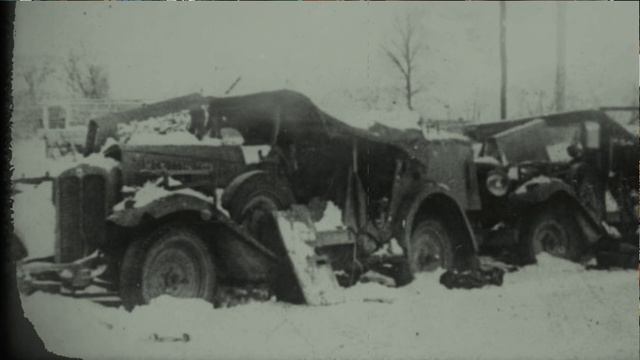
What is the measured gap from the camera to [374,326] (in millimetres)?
4812

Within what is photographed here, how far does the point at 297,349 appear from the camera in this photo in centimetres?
469

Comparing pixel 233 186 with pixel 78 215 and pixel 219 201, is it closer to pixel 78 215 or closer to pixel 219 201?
pixel 219 201

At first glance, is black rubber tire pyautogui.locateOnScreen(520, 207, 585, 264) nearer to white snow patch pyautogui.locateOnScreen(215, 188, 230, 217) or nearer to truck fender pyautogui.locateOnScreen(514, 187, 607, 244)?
truck fender pyautogui.locateOnScreen(514, 187, 607, 244)

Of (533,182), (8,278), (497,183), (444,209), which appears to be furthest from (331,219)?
(8,278)

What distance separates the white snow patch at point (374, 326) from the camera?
177 inches

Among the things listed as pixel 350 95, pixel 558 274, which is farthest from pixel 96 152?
pixel 558 274

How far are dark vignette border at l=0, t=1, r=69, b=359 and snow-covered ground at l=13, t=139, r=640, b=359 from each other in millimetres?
109

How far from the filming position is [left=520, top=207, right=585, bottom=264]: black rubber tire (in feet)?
19.1

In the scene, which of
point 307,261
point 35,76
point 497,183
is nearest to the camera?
point 35,76

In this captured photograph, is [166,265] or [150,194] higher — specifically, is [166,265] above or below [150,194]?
below

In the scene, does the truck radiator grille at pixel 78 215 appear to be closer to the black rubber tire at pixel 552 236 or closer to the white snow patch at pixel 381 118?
the white snow patch at pixel 381 118

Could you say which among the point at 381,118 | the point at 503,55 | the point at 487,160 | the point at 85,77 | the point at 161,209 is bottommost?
the point at 161,209

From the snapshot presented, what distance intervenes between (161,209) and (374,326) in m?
1.45

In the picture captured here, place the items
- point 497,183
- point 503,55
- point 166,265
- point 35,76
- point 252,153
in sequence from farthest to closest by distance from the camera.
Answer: point 497,183, point 503,55, point 252,153, point 35,76, point 166,265
